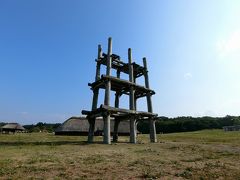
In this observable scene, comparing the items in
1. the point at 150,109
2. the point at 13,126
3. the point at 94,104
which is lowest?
the point at 150,109

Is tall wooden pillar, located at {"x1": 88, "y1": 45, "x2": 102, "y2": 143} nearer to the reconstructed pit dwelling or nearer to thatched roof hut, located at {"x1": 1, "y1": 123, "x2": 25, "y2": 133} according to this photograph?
the reconstructed pit dwelling

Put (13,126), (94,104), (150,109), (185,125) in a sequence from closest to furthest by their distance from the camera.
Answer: (94,104) → (150,109) → (13,126) → (185,125)

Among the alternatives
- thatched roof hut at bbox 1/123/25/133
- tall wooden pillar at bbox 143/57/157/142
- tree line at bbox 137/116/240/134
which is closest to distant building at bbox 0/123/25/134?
thatched roof hut at bbox 1/123/25/133

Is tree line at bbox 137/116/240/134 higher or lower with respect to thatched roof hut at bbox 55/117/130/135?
higher

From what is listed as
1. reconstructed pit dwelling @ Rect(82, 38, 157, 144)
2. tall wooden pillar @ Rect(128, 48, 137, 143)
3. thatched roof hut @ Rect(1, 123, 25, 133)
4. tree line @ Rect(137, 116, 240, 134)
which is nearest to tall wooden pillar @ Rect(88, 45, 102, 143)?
reconstructed pit dwelling @ Rect(82, 38, 157, 144)

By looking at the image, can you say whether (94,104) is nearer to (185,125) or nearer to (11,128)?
(11,128)

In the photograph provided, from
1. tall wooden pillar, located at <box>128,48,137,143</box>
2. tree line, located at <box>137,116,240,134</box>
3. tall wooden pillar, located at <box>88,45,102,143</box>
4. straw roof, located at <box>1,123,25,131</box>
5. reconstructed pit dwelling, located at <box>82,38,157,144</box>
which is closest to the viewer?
reconstructed pit dwelling, located at <box>82,38,157,144</box>

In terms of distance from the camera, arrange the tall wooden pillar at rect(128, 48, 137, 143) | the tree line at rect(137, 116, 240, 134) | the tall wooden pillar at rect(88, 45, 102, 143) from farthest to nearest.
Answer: the tree line at rect(137, 116, 240, 134), the tall wooden pillar at rect(88, 45, 102, 143), the tall wooden pillar at rect(128, 48, 137, 143)

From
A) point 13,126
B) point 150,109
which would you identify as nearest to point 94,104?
point 150,109

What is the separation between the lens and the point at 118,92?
3347 cm

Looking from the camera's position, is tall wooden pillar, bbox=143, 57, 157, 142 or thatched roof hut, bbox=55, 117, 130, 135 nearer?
tall wooden pillar, bbox=143, 57, 157, 142

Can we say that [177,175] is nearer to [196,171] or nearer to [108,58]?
[196,171]

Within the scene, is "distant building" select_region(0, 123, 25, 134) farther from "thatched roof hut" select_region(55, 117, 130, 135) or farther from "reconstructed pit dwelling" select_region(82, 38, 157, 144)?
"reconstructed pit dwelling" select_region(82, 38, 157, 144)

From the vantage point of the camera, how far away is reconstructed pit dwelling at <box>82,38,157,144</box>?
25.9 m
